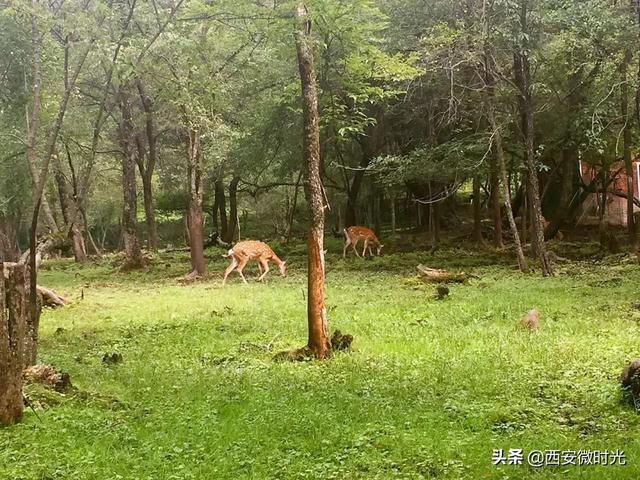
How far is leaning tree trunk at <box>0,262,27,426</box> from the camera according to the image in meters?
6.16

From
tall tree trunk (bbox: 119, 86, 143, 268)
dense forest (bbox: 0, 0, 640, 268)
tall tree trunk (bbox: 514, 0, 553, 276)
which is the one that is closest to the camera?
dense forest (bbox: 0, 0, 640, 268)

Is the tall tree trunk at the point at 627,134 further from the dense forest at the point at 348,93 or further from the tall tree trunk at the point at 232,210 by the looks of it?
the tall tree trunk at the point at 232,210

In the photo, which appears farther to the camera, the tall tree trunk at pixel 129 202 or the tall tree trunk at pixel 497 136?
the tall tree trunk at pixel 129 202

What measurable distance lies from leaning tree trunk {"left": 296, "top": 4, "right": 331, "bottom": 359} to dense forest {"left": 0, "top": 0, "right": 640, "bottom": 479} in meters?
0.03

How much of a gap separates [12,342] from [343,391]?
3.28m

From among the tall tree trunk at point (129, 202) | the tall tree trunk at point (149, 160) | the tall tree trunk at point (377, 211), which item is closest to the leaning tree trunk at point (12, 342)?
the tall tree trunk at point (149, 160)

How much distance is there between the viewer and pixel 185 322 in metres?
11.8

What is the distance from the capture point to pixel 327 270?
20.9m

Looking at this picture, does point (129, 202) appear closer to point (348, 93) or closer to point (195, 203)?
point (195, 203)

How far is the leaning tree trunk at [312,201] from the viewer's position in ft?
28.7

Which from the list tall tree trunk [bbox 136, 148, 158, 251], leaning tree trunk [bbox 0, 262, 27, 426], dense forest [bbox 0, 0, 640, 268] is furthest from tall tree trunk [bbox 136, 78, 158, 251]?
leaning tree trunk [bbox 0, 262, 27, 426]

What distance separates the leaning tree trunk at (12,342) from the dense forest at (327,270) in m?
0.02

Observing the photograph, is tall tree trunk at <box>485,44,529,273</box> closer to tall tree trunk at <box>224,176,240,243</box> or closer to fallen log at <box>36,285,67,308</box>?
fallen log at <box>36,285,67,308</box>

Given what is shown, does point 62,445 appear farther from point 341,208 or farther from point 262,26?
point 341,208
